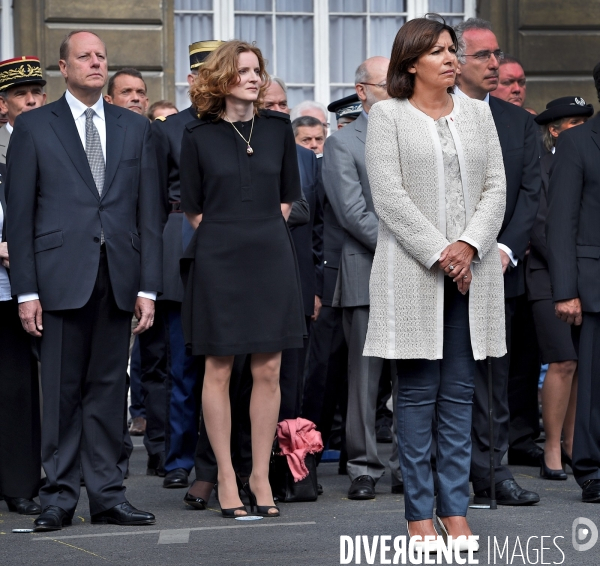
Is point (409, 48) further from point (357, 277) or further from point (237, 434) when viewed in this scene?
point (237, 434)

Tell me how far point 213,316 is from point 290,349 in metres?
0.82

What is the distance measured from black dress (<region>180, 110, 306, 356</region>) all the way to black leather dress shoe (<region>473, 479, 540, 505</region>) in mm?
1150

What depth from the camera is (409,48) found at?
557 cm

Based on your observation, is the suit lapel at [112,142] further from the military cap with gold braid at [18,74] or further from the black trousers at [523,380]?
the black trousers at [523,380]

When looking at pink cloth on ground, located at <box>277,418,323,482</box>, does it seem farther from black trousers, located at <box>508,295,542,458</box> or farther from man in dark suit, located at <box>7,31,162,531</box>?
black trousers, located at <box>508,295,542,458</box>

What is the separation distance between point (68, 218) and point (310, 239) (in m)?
1.80

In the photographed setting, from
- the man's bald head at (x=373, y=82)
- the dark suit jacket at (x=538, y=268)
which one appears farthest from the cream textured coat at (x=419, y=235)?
the dark suit jacket at (x=538, y=268)

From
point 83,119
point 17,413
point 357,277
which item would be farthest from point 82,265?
point 357,277

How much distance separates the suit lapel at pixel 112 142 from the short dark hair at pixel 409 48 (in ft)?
4.70

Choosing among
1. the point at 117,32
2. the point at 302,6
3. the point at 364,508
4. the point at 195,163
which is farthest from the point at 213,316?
the point at 302,6

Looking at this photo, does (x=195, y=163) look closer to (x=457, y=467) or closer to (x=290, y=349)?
(x=290, y=349)

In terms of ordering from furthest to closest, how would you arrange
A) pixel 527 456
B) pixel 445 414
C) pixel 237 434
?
pixel 527 456 → pixel 237 434 → pixel 445 414

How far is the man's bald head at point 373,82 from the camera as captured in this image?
7.40 m

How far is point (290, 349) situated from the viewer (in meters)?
7.17
